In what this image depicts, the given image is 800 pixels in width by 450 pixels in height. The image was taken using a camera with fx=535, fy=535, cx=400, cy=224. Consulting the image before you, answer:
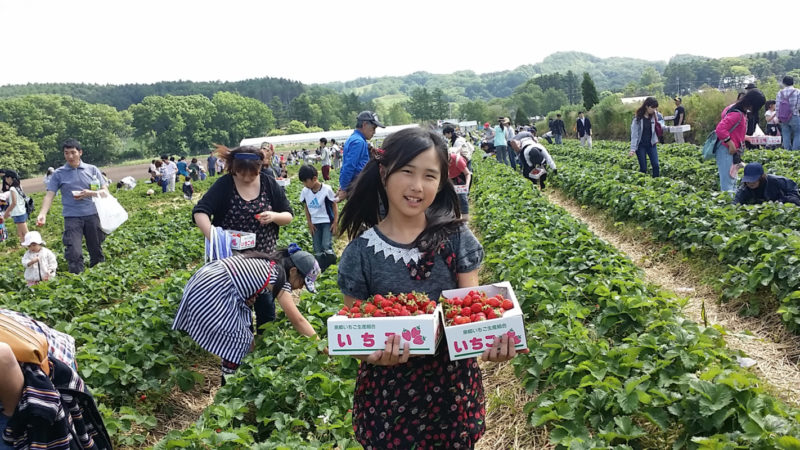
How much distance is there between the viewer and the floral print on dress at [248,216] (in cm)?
486

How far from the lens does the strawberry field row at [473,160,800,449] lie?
8.62ft

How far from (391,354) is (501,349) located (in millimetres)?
381

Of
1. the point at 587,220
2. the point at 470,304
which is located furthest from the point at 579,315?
the point at 587,220

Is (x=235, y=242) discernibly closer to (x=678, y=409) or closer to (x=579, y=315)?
(x=579, y=315)

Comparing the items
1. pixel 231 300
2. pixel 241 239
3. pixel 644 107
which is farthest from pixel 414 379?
pixel 644 107

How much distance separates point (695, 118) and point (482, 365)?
66.7ft

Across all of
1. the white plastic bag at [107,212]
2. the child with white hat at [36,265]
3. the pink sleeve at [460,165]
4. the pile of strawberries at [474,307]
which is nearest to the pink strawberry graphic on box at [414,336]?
the pile of strawberries at [474,307]

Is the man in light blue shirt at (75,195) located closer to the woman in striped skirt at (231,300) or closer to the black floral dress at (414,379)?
the woman in striped skirt at (231,300)

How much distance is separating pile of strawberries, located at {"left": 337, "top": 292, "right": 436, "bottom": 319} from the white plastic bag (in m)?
6.87

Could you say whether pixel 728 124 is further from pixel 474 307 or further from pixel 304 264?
pixel 474 307

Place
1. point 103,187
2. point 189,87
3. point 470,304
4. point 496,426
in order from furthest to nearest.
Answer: point 189,87 → point 103,187 → point 496,426 → point 470,304

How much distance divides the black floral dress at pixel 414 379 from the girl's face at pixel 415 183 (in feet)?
0.62

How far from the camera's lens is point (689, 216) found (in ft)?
23.2

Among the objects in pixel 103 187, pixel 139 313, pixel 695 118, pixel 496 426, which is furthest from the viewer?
pixel 695 118
